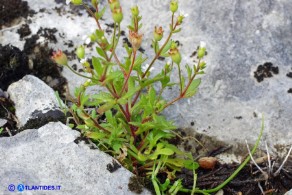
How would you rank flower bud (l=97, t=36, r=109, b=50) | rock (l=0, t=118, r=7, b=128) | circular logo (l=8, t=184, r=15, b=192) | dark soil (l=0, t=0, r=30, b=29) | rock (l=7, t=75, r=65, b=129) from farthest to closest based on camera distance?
dark soil (l=0, t=0, r=30, b=29) → rock (l=0, t=118, r=7, b=128) → rock (l=7, t=75, r=65, b=129) → circular logo (l=8, t=184, r=15, b=192) → flower bud (l=97, t=36, r=109, b=50)

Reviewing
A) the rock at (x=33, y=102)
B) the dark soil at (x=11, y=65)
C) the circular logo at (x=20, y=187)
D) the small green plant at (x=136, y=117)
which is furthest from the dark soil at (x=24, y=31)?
the circular logo at (x=20, y=187)

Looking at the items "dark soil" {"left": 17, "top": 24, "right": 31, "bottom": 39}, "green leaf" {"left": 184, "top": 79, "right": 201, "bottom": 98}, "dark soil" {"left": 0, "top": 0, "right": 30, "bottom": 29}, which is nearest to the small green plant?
"green leaf" {"left": 184, "top": 79, "right": 201, "bottom": 98}

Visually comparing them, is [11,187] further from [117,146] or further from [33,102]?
[33,102]

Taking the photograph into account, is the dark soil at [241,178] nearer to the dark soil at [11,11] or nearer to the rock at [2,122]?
the rock at [2,122]

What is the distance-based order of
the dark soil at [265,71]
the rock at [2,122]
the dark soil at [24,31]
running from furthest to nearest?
the dark soil at [24,31], the dark soil at [265,71], the rock at [2,122]

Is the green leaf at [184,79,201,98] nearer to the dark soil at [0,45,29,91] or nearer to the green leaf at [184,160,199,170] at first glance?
the green leaf at [184,160,199,170]

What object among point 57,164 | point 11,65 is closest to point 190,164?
point 57,164
